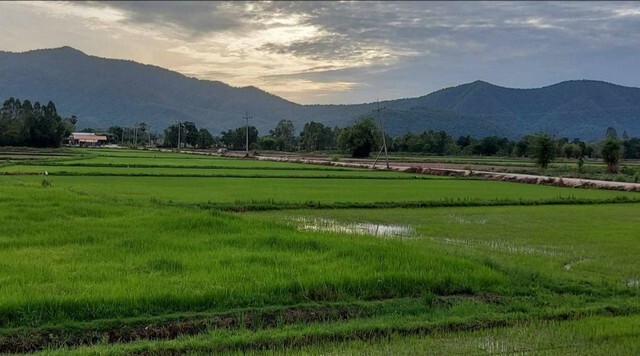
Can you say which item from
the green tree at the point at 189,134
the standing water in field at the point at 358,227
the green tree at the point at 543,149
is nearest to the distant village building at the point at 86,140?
the green tree at the point at 189,134

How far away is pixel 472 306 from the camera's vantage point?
6727mm

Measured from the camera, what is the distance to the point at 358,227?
14.1 meters

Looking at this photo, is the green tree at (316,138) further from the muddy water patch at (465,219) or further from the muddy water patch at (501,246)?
the muddy water patch at (501,246)

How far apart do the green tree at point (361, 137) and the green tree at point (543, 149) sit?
84.4ft

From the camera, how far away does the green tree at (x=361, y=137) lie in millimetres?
71312

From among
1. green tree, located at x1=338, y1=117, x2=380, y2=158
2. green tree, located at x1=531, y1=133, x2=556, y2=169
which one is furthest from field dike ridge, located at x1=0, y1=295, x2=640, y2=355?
green tree, located at x1=338, y1=117, x2=380, y2=158

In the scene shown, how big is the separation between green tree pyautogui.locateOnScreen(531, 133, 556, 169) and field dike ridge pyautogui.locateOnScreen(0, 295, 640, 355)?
43966 millimetres

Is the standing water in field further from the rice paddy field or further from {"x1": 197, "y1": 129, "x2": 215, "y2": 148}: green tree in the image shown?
{"x1": 197, "y1": 129, "x2": 215, "y2": 148}: green tree

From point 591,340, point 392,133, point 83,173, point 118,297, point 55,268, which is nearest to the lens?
point 591,340

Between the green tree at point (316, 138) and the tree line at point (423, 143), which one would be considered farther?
the green tree at point (316, 138)

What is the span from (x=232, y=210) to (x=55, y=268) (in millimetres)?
9638

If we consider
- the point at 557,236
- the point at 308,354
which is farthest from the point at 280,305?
the point at 557,236

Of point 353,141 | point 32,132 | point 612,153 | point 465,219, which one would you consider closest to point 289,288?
point 465,219

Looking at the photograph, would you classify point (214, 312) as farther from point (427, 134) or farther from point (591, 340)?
point (427, 134)
